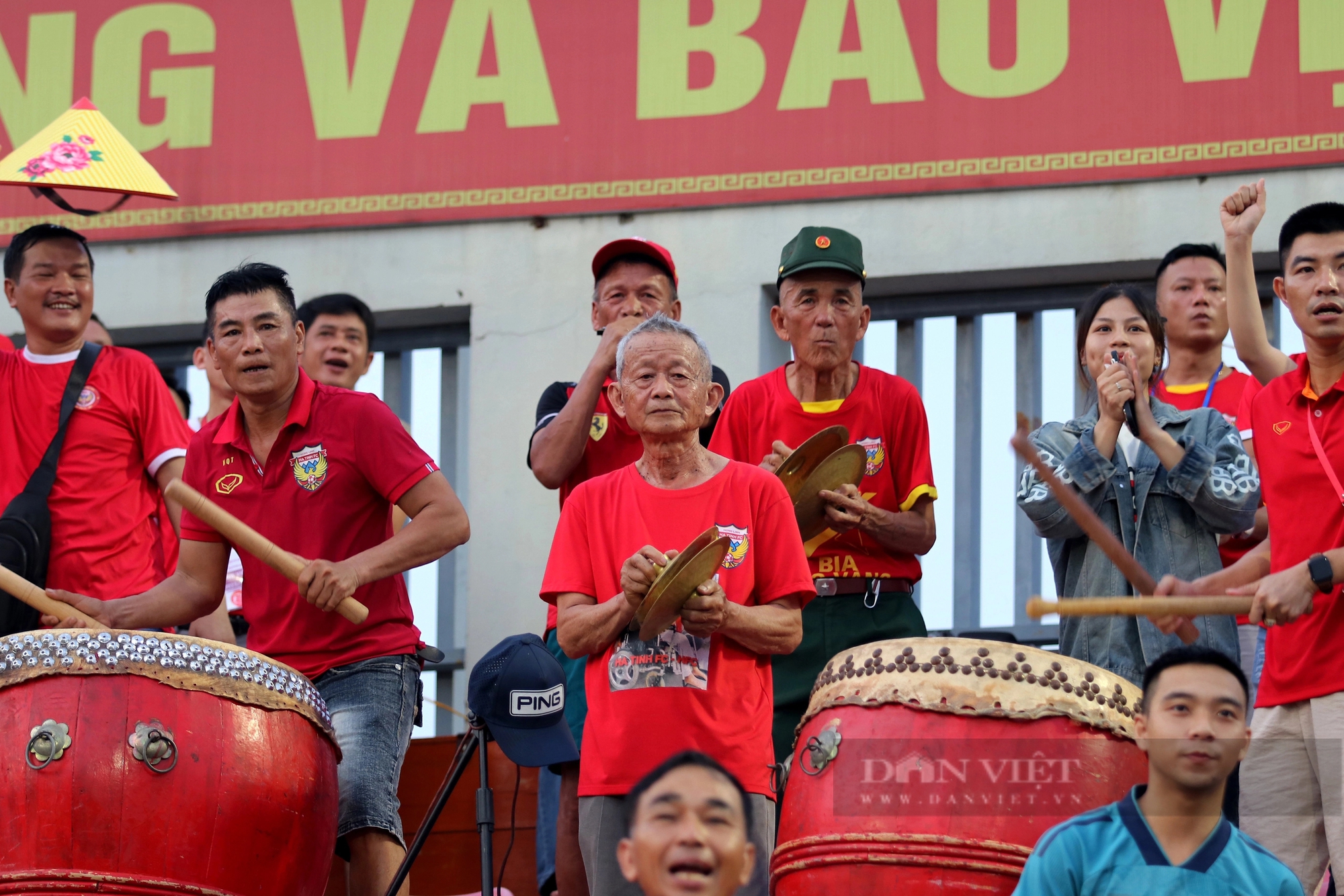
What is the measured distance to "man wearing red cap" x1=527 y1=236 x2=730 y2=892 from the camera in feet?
18.1

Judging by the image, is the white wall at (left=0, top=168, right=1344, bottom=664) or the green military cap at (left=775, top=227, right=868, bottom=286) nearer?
the green military cap at (left=775, top=227, right=868, bottom=286)

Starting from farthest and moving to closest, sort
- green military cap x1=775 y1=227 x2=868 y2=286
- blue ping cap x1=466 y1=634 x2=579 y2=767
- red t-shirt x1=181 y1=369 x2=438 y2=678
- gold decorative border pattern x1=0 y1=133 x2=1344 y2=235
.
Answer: gold decorative border pattern x1=0 y1=133 x2=1344 y2=235
green military cap x1=775 y1=227 x2=868 y2=286
red t-shirt x1=181 y1=369 x2=438 y2=678
blue ping cap x1=466 y1=634 x2=579 y2=767

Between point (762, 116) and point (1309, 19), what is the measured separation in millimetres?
2193

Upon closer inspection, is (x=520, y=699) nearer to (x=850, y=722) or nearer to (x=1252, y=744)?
(x=850, y=722)

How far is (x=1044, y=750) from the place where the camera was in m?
4.34

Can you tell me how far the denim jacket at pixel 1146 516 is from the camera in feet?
17.1

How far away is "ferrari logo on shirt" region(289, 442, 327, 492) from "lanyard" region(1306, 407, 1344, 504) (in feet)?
8.92

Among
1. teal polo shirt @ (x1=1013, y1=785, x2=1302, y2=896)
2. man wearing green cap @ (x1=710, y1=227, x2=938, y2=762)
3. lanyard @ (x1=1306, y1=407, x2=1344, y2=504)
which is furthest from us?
man wearing green cap @ (x1=710, y1=227, x2=938, y2=762)

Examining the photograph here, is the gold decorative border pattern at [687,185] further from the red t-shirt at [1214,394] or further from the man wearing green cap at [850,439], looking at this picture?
the man wearing green cap at [850,439]

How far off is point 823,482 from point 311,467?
1.47 metres

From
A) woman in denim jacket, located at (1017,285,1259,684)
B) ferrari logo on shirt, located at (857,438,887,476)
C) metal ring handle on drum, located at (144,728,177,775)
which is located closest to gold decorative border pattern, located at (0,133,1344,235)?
woman in denim jacket, located at (1017,285,1259,684)

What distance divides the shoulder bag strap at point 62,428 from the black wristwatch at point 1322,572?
3.83 metres

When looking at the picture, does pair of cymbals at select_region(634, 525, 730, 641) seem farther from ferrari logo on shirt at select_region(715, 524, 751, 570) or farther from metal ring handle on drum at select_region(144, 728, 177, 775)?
metal ring handle on drum at select_region(144, 728, 177, 775)

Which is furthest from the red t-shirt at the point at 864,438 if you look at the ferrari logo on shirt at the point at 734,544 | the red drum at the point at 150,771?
the red drum at the point at 150,771
